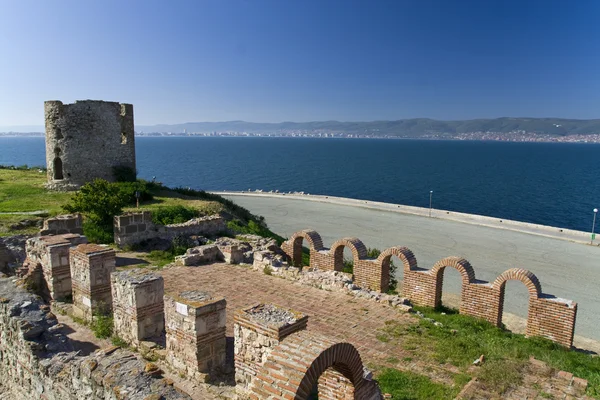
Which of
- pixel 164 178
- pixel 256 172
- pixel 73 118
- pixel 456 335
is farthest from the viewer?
pixel 256 172

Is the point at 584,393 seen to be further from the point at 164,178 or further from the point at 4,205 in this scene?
the point at 164,178

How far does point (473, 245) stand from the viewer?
29.4 m

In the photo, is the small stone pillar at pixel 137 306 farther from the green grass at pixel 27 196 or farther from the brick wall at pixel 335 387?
the green grass at pixel 27 196

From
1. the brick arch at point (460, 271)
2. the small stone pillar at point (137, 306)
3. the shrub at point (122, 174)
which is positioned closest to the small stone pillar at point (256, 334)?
the small stone pillar at point (137, 306)

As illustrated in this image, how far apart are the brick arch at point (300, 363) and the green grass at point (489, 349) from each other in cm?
407

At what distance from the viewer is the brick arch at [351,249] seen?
1512 cm

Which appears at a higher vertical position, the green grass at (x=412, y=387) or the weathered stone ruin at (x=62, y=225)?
the weathered stone ruin at (x=62, y=225)

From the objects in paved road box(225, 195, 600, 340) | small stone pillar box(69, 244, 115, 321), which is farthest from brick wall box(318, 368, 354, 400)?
paved road box(225, 195, 600, 340)

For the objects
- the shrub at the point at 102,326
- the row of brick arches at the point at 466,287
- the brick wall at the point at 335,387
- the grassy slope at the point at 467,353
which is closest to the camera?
the brick wall at the point at 335,387

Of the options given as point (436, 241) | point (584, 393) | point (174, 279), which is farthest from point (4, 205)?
point (436, 241)

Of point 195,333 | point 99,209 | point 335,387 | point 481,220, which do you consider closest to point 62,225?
point 99,209

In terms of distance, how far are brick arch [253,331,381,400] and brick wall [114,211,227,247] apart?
Result: 1289 cm

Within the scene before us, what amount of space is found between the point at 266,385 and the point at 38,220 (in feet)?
54.1

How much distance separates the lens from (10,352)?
784 cm
